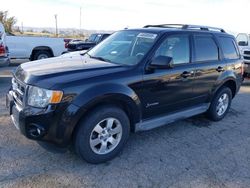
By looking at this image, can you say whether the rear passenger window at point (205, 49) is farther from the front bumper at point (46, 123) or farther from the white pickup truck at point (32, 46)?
the white pickup truck at point (32, 46)

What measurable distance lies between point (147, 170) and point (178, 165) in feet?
1.56

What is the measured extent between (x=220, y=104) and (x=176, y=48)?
1936 mm

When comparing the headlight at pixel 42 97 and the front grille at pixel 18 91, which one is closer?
the headlight at pixel 42 97

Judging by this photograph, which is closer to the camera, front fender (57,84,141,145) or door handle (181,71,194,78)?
front fender (57,84,141,145)

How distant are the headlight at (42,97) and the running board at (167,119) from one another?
134cm

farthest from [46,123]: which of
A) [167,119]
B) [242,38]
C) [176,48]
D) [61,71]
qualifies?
[242,38]

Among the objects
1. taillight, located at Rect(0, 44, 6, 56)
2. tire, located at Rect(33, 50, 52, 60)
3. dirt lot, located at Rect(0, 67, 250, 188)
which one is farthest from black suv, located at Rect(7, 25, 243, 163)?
tire, located at Rect(33, 50, 52, 60)

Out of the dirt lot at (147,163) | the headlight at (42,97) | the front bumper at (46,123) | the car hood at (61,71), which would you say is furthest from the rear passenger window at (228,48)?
the headlight at (42,97)

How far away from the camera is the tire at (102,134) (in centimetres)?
339

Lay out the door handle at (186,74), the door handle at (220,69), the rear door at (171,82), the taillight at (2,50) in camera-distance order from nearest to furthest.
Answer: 1. the rear door at (171,82)
2. the door handle at (186,74)
3. the door handle at (220,69)
4. the taillight at (2,50)

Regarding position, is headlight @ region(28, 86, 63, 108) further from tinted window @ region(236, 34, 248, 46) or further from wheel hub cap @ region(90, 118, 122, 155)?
tinted window @ region(236, 34, 248, 46)

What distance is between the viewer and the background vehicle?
1169cm

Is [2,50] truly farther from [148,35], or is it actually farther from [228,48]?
[228,48]

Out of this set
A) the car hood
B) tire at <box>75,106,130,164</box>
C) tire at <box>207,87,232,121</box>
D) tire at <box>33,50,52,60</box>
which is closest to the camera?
the car hood
